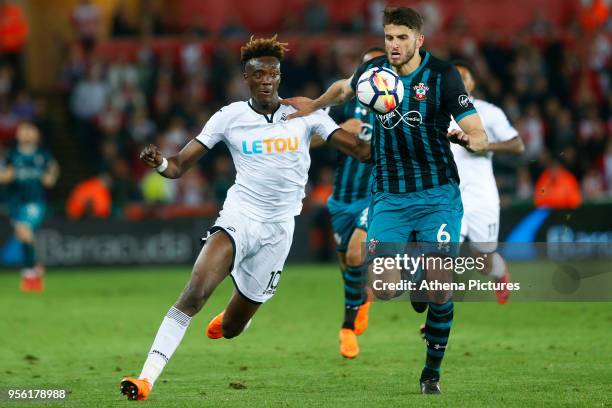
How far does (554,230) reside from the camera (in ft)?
68.7

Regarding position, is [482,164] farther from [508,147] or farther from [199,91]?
[199,91]

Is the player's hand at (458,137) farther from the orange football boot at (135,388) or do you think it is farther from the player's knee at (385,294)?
the orange football boot at (135,388)

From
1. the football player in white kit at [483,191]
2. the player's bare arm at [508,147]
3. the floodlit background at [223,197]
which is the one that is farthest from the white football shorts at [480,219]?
the player's bare arm at [508,147]

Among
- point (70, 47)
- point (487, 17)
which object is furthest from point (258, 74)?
point (487, 17)

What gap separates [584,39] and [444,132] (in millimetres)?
18744

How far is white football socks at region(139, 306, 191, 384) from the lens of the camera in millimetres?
8359

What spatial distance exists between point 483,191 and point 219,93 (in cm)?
1287

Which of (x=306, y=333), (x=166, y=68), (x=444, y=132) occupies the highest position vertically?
(x=166, y=68)

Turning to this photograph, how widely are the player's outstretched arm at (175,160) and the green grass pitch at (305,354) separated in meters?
1.60

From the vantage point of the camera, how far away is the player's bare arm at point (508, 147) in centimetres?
1080

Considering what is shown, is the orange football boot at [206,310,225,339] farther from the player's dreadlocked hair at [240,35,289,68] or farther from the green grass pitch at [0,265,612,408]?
the player's dreadlocked hair at [240,35,289,68]

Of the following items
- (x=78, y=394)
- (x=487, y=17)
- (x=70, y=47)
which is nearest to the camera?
(x=78, y=394)

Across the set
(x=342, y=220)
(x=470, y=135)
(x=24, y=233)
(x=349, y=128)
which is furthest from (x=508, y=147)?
(x=24, y=233)

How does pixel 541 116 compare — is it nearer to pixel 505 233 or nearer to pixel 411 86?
pixel 505 233
